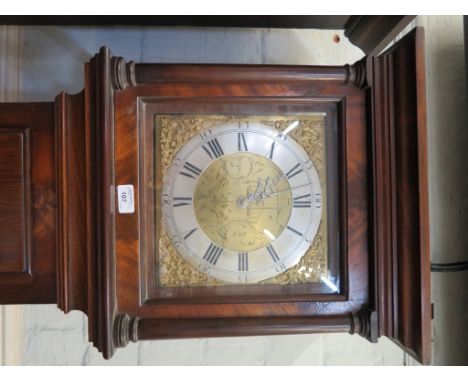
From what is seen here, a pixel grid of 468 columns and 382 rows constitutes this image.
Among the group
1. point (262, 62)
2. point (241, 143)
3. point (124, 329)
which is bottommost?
point (124, 329)

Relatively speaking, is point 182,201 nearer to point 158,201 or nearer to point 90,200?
point 158,201

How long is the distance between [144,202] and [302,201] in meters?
0.28

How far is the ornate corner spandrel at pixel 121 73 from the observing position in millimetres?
707

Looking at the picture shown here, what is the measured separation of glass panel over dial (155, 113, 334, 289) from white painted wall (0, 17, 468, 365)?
40 cm

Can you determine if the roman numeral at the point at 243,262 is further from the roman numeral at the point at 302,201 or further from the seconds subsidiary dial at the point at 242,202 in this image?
the roman numeral at the point at 302,201

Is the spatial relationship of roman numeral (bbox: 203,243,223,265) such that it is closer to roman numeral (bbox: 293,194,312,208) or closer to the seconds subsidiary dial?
the seconds subsidiary dial

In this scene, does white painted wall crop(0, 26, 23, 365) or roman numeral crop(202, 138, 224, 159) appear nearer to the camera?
roman numeral crop(202, 138, 224, 159)

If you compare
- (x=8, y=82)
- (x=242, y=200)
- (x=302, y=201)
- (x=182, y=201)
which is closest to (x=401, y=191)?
(x=302, y=201)

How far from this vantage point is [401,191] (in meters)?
0.73

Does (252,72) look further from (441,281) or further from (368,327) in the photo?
(441,281)

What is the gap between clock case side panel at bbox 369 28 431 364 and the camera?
700mm

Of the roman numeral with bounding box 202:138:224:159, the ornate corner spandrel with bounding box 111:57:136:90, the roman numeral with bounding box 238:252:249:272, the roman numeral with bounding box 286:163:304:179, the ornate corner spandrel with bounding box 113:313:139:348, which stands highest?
the ornate corner spandrel with bounding box 111:57:136:90

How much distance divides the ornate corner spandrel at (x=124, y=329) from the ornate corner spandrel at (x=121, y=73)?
1.29 ft

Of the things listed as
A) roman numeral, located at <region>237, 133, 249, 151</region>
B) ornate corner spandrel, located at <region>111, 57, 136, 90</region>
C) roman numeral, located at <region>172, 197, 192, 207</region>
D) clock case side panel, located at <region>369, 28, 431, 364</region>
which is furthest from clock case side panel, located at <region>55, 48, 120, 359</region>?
clock case side panel, located at <region>369, 28, 431, 364</region>
